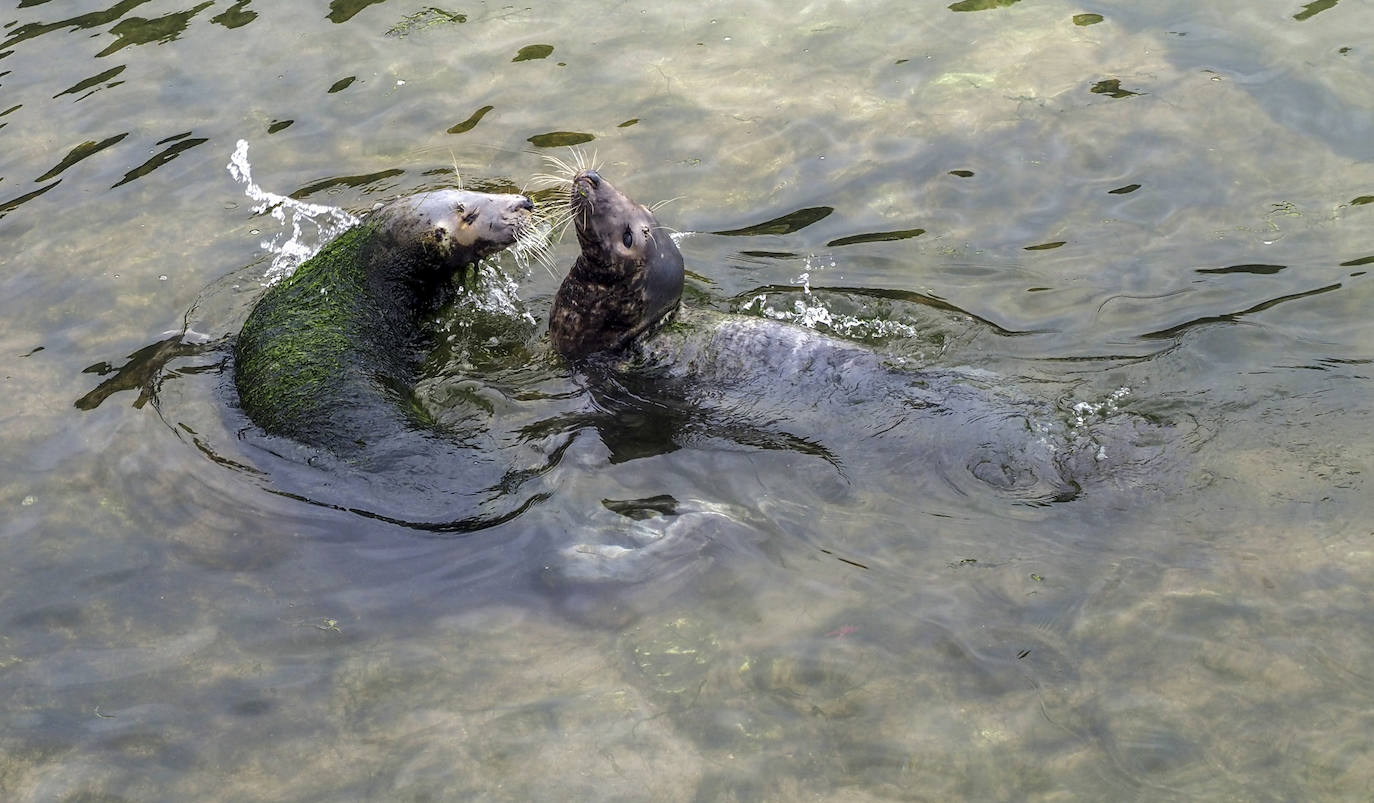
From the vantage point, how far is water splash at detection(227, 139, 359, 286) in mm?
8328

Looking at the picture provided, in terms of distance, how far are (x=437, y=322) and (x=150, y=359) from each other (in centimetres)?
176

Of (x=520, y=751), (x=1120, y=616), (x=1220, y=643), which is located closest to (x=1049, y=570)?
(x=1120, y=616)

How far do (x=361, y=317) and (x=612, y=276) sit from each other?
1532 millimetres

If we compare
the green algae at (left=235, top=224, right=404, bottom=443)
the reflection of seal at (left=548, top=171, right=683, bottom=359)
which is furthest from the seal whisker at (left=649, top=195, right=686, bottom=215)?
the green algae at (left=235, top=224, right=404, bottom=443)

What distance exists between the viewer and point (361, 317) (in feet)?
23.9

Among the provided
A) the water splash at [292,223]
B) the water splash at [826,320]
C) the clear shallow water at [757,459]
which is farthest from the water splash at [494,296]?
the water splash at [826,320]

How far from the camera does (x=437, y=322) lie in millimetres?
7879

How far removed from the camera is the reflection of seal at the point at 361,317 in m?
6.46

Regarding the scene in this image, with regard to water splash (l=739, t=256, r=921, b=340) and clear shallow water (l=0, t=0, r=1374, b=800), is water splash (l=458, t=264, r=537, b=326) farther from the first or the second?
water splash (l=739, t=256, r=921, b=340)

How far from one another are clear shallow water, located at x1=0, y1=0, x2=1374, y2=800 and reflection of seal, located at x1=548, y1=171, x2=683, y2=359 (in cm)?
40

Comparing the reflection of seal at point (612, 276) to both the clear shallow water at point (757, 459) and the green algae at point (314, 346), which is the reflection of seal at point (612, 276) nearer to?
the clear shallow water at point (757, 459)

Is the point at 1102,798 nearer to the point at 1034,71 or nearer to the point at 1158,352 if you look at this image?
the point at 1158,352

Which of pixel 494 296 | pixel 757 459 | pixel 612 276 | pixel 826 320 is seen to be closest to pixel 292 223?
pixel 494 296

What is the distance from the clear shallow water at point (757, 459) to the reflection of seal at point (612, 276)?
404mm
